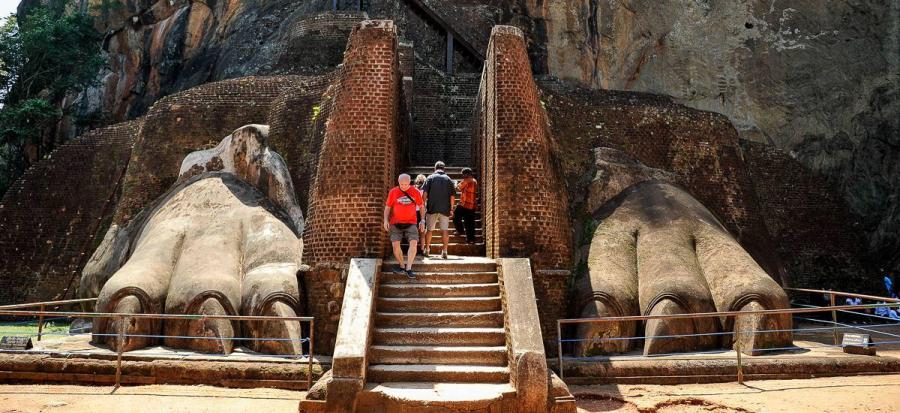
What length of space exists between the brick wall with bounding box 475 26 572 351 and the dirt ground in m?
1.79

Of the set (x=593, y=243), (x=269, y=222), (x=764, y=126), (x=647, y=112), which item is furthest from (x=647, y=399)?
(x=764, y=126)

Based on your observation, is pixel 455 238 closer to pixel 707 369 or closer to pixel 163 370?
pixel 707 369

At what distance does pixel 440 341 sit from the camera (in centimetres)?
880

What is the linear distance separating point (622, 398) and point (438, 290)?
2672 millimetres

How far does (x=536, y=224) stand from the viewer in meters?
10.8

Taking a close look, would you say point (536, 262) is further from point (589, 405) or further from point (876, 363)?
point (876, 363)

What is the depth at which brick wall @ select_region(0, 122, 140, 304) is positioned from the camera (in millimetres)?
20094

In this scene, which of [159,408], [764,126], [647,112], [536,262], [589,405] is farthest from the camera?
[764,126]

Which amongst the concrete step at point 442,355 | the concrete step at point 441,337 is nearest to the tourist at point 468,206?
the concrete step at point 441,337

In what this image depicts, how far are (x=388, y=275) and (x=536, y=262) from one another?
7.30 feet

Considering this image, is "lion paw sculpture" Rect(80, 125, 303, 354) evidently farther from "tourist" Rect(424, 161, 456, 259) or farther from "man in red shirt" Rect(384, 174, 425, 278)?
"tourist" Rect(424, 161, 456, 259)

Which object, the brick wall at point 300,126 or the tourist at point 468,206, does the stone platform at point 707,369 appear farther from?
the brick wall at point 300,126

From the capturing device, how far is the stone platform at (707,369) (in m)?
9.91

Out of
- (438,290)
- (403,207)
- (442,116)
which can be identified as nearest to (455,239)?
(403,207)
